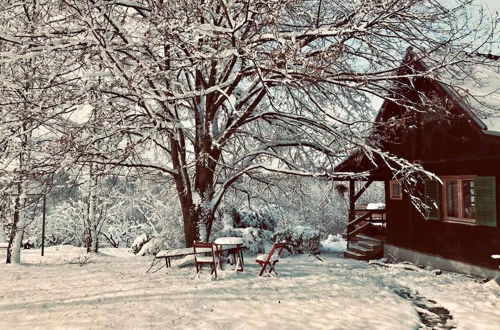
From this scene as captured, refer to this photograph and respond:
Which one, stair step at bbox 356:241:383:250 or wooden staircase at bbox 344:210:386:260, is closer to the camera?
wooden staircase at bbox 344:210:386:260

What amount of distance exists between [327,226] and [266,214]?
1939 centimetres

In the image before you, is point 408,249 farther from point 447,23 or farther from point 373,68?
point 447,23

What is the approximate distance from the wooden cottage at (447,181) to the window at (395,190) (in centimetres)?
4

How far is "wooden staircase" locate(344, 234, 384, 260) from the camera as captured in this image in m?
14.4

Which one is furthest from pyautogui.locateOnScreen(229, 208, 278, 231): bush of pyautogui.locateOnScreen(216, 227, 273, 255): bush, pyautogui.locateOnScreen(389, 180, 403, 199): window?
pyautogui.locateOnScreen(389, 180, 403, 199): window

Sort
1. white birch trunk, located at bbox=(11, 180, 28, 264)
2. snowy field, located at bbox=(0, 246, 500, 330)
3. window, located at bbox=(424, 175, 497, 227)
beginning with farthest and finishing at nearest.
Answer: white birch trunk, located at bbox=(11, 180, 28, 264) → window, located at bbox=(424, 175, 497, 227) → snowy field, located at bbox=(0, 246, 500, 330)

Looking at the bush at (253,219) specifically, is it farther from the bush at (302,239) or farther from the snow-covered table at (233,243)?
the snow-covered table at (233,243)

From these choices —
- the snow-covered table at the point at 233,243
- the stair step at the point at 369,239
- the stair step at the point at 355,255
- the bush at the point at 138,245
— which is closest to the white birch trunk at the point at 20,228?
the bush at the point at 138,245

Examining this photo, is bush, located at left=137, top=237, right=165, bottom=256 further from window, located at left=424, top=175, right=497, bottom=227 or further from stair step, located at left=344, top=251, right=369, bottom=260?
window, located at left=424, top=175, right=497, bottom=227

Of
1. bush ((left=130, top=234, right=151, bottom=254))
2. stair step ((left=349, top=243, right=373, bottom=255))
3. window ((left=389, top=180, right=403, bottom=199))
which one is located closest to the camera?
window ((left=389, top=180, right=403, bottom=199))

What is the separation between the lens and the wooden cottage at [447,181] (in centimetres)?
975

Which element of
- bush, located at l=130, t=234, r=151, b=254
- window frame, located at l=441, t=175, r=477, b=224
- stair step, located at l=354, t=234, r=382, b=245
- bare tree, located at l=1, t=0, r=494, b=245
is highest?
bare tree, located at l=1, t=0, r=494, b=245

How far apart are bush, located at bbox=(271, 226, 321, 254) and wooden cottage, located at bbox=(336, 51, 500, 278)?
7.76 feet

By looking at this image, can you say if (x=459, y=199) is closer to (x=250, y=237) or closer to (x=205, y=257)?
(x=205, y=257)
